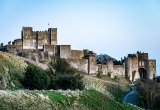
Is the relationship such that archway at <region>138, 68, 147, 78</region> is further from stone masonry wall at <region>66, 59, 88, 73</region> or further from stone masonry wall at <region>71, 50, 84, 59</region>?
stone masonry wall at <region>66, 59, 88, 73</region>

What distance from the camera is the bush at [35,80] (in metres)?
59.7

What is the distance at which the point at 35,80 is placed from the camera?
197 ft

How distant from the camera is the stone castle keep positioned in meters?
91.0

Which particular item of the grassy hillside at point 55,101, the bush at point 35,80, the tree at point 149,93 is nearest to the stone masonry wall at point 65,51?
the tree at point 149,93

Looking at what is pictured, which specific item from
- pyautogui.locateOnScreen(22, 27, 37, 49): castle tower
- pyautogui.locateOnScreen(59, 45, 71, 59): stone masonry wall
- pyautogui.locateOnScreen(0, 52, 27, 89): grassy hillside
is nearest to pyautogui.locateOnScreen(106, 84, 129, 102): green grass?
pyautogui.locateOnScreen(59, 45, 71, 59): stone masonry wall

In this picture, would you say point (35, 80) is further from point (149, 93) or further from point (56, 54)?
point (56, 54)

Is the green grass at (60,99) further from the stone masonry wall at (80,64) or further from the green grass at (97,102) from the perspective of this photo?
the stone masonry wall at (80,64)

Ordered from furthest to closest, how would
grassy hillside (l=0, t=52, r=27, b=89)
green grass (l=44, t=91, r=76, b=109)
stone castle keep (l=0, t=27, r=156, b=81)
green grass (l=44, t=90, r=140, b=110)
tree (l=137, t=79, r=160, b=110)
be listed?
stone castle keep (l=0, t=27, r=156, b=81) < tree (l=137, t=79, r=160, b=110) < grassy hillside (l=0, t=52, r=27, b=89) < green grass (l=44, t=90, r=140, b=110) < green grass (l=44, t=91, r=76, b=109)

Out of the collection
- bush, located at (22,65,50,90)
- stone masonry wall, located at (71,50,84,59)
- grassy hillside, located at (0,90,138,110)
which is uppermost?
stone masonry wall, located at (71,50,84,59)

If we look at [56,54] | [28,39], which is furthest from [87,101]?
[28,39]

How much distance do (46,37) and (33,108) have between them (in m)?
58.6

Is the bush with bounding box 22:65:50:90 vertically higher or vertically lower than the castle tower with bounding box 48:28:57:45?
lower

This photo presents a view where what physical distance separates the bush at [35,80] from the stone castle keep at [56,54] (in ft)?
86.6

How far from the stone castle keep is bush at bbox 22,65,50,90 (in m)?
26.4
